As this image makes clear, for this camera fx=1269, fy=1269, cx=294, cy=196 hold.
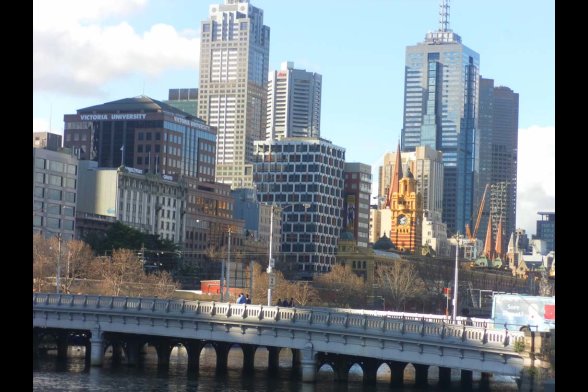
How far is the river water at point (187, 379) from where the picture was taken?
7675 cm

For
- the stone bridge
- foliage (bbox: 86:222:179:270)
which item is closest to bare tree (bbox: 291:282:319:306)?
foliage (bbox: 86:222:179:270)

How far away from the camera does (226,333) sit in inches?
3410

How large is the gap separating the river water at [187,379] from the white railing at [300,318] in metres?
4.14

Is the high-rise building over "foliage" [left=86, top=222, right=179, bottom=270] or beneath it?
over

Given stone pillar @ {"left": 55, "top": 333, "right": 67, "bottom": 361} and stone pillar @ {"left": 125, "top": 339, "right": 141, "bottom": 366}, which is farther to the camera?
stone pillar @ {"left": 55, "top": 333, "right": 67, "bottom": 361}

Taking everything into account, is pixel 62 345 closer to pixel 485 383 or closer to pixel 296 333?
pixel 296 333

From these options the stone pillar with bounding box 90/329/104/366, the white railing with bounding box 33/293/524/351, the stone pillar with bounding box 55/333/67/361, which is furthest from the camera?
the stone pillar with bounding box 55/333/67/361

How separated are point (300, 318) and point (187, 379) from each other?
875cm

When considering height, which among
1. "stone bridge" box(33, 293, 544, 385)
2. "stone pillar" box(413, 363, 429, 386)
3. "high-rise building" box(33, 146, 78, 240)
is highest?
"high-rise building" box(33, 146, 78, 240)

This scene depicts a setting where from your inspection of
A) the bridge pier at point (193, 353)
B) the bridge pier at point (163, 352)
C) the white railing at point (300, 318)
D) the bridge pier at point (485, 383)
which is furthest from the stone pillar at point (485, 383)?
the bridge pier at point (163, 352)

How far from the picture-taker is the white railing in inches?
2906

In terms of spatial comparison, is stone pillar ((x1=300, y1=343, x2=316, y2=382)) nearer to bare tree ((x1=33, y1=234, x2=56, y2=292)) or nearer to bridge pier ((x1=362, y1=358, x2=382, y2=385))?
bridge pier ((x1=362, y1=358, x2=382, y2=385))

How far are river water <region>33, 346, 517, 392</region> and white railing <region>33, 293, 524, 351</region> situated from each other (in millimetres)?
4145

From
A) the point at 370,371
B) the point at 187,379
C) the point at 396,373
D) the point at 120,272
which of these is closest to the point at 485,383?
the point at 396,373
